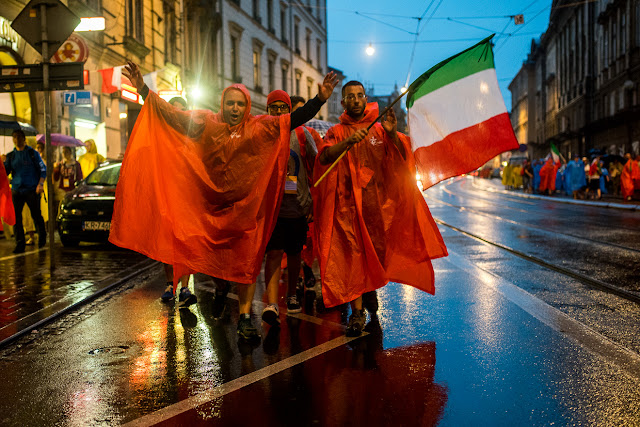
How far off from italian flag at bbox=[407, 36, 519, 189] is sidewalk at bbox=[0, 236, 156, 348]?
3326mm

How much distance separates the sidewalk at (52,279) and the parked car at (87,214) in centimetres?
25

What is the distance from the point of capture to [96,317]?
547cm

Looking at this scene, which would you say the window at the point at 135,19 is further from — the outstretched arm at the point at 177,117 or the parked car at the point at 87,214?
the outstretched arm at the point at 177,117

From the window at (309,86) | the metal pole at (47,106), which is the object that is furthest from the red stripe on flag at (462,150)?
the window at (309,86)

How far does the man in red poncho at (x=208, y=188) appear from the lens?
473cm

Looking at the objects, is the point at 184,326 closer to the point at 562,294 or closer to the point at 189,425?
the point at 189,425

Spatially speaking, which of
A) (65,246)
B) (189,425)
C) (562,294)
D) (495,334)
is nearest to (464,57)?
(495,334)

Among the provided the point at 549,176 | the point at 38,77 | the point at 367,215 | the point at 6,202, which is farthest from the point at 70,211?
the point at 549,176

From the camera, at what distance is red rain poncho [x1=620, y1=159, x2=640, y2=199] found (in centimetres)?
2333

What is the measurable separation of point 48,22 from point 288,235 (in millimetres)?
4919

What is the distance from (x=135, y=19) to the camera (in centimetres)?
2275

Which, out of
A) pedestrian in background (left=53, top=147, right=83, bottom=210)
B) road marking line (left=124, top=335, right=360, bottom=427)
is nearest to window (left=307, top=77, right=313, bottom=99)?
pedestrian in background (left=53, top=147, right=83, bottom=210)

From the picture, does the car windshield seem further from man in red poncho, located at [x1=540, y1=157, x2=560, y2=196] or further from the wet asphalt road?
man in red poncho, located at [x1=540, y1=157, x2=560, y2=196]

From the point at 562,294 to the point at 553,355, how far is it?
2.26 m
